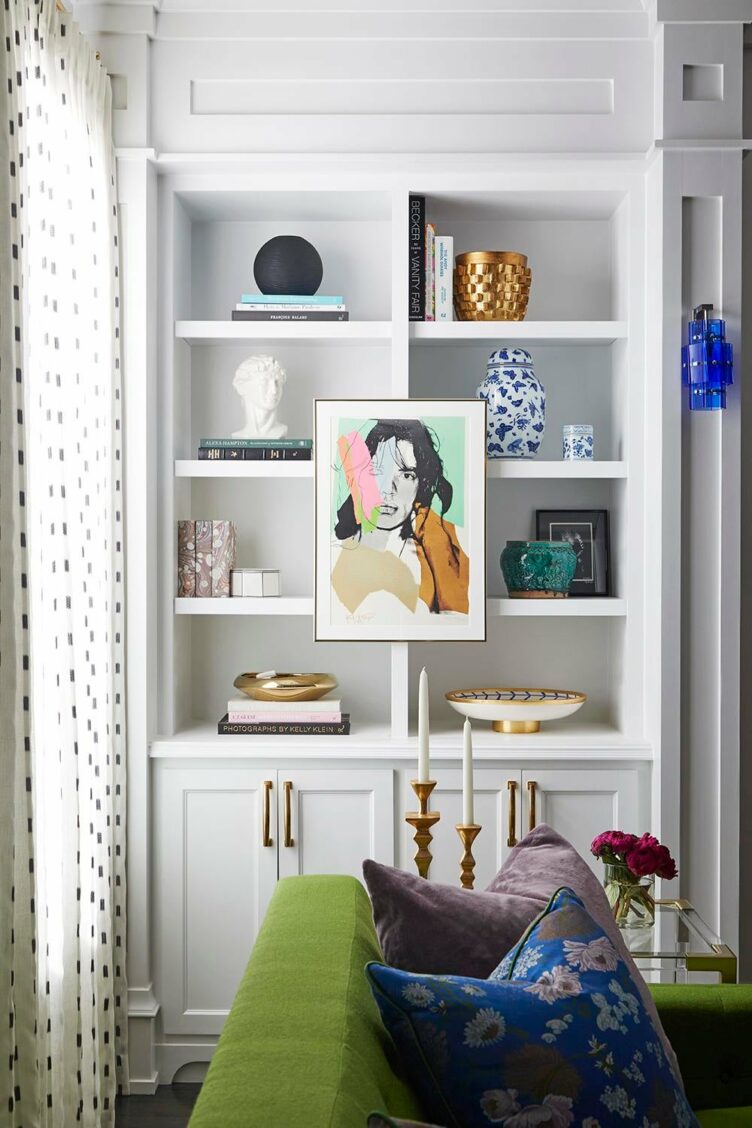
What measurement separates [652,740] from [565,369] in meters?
1.13

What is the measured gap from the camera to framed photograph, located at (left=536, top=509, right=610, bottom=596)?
3062 mm

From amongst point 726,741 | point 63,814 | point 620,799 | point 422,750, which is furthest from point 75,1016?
point 726,741

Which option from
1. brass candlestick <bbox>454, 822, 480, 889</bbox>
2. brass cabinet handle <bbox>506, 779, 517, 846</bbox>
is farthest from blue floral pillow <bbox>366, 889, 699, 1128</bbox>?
brass cabinet handle <bbox>506, 779, 517, 846</bbox>

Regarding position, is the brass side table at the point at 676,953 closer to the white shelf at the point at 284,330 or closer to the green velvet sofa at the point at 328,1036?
the green velvet sofa at the point at 328,1036

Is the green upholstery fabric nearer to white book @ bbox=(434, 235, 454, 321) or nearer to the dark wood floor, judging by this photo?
the dark wood floor

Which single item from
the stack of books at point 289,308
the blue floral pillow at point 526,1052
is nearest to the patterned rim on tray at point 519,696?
the stack of books at point 289,308

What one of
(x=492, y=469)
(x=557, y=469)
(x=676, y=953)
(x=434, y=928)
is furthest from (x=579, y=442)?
(x=434, y=928)

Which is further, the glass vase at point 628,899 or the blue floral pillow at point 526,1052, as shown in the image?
the glass vase at point 628,899

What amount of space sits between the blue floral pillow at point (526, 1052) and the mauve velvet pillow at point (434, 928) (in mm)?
182

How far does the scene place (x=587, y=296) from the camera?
3.21 meters

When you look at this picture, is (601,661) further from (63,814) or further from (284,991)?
(284,991)

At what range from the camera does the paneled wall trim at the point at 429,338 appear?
278cm

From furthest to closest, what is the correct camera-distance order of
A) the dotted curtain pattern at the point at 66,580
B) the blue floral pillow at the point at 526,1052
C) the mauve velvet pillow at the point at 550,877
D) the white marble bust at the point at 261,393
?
the white marble bust at the point at 261,393
the dotted curtain pattern at the point at 66,580
the mauve velvet pillow at the point at 550,877
the blue floral pillow at the point at 526,1052

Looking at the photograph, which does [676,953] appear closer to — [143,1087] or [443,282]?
[143,1087]
